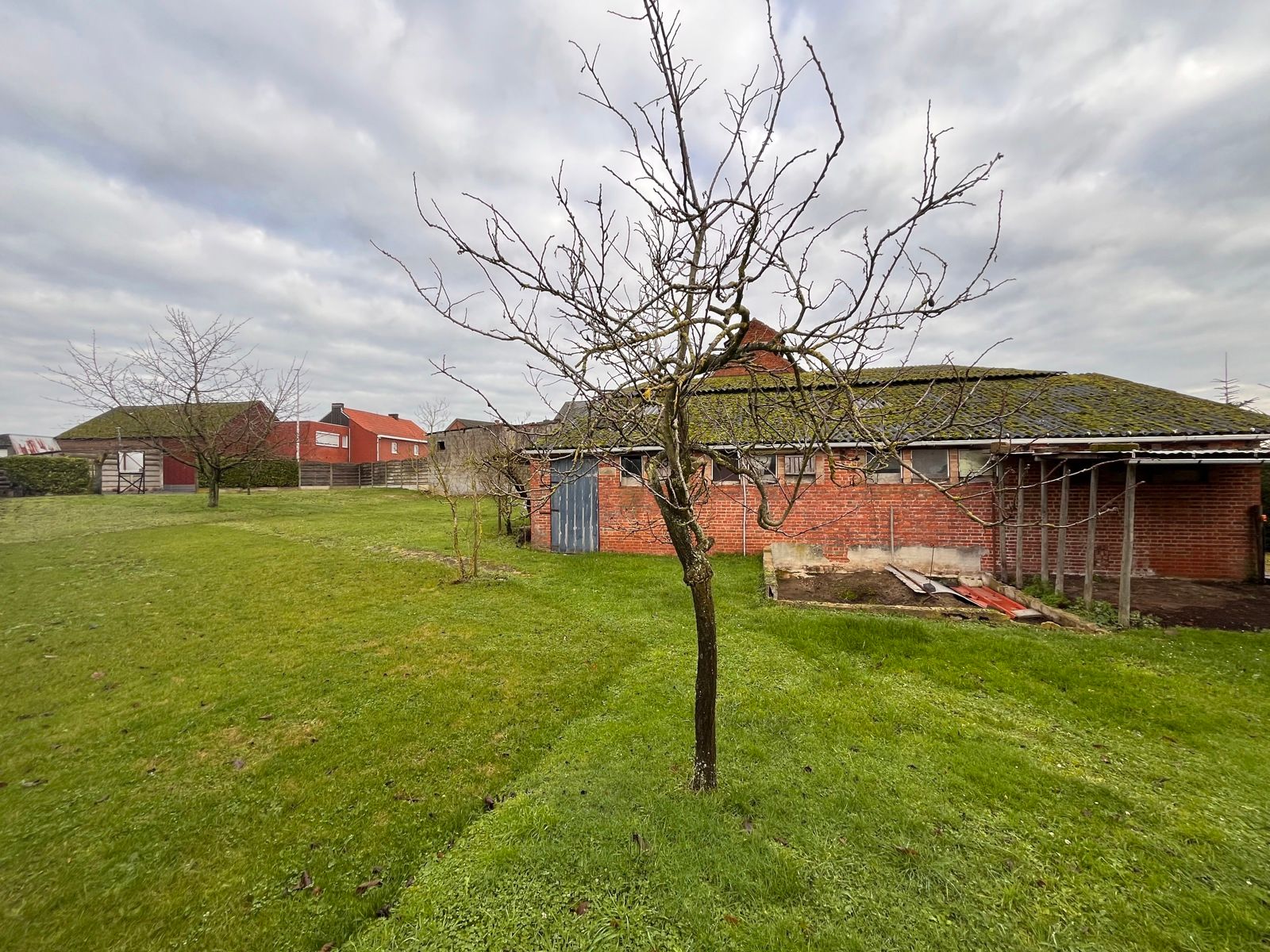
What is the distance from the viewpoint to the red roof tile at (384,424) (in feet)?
122

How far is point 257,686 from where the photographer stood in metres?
4.59

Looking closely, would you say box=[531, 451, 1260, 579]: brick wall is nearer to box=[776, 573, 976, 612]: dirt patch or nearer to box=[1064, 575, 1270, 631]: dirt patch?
box=[1064, 575, 1270, 631]: dirt patch

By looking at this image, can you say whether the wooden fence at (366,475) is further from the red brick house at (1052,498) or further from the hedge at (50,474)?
the red brick house at (1052,498)

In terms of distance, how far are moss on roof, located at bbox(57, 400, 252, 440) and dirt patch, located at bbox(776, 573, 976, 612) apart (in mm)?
22601

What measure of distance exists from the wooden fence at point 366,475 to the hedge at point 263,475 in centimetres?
54

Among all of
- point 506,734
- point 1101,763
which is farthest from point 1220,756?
point 506,734

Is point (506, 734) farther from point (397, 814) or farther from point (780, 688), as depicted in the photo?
point (780, 688)

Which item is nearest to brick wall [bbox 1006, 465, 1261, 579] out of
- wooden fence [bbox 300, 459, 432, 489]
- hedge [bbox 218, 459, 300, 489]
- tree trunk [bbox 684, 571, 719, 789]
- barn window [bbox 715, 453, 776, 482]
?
barn window [bbox 715, 453, 776, 482]

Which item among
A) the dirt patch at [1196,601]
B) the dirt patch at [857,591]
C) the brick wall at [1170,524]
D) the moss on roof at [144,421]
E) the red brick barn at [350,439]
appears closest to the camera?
the dirt patch at [1196,601]

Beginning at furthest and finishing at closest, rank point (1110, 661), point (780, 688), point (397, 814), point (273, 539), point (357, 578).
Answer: point (273, 539) → point (357, 578) → point (1110, 661) → point (780, 688) → point (397, 814)

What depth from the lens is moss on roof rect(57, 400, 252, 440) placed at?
62.7ft

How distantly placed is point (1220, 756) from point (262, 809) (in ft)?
21.3

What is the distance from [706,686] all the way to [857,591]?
564cm

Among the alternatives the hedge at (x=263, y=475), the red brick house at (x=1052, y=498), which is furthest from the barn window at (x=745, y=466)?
the hedge at (x=263, y=475)
